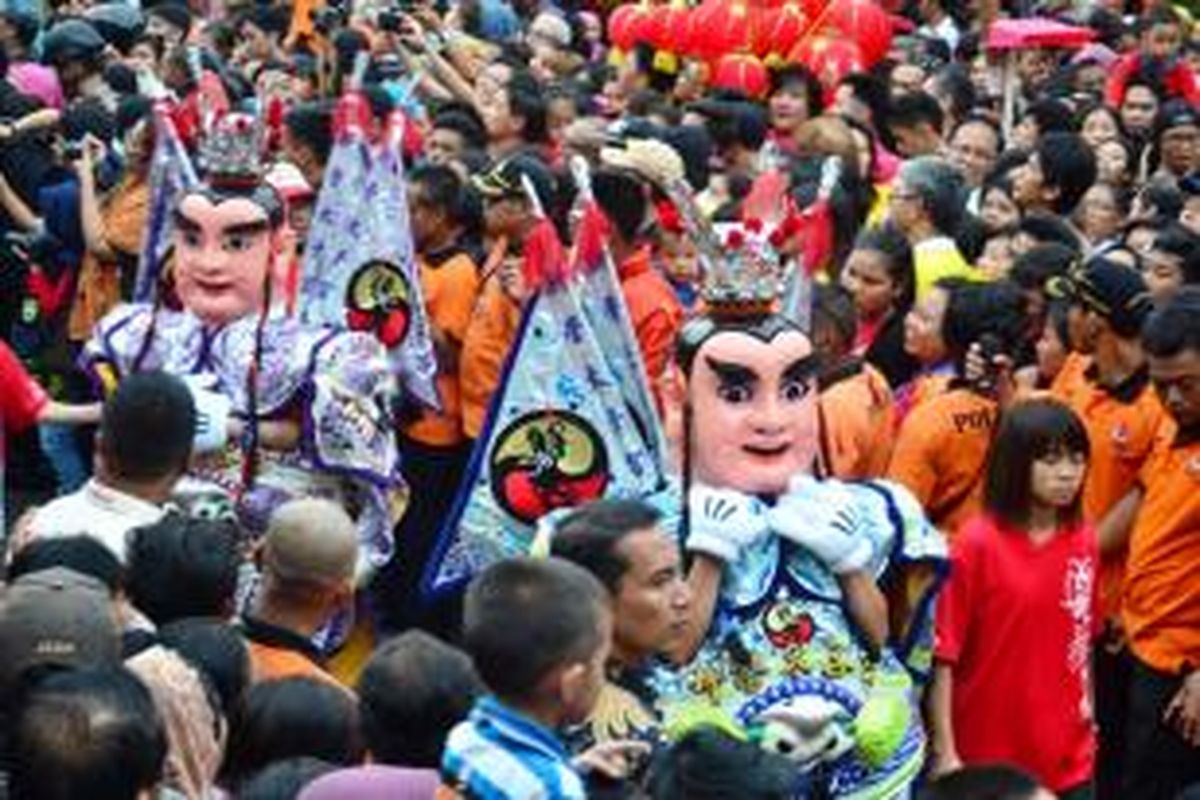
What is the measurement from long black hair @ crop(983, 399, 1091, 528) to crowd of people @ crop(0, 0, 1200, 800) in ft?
0.03

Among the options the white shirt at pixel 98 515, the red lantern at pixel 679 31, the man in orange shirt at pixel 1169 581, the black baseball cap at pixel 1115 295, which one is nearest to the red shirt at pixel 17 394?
the white shirt at pixel 98 515

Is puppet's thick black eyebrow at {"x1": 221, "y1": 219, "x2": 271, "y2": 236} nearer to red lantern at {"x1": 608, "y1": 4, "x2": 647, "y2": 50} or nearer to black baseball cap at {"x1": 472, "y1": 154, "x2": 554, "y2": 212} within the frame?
black baseball cap at {"x1": 472, "y1": 154, "x2": 554, "y2": 212}

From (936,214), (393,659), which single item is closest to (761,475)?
(393,659)

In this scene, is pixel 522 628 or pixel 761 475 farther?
pixel 761 475

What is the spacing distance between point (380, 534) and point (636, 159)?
4.29 feet

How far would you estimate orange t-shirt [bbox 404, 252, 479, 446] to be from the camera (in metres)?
9.31

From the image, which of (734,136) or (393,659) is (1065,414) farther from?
(734,136)

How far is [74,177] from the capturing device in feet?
37.3

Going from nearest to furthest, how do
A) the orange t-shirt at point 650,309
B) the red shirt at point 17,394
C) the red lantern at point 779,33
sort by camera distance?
the red shirt at point 17,394
the orange t-shirt at point 650,309
the red lantern at point 779,33

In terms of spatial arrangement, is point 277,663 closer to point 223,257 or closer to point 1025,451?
point 1025,451

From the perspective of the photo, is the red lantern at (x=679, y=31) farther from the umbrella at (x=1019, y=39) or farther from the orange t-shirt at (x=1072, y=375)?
the orange t-shirt at (x=1072, y=375)

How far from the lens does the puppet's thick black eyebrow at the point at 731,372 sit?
20.3ft

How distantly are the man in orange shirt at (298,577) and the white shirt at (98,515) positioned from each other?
0.41 metres

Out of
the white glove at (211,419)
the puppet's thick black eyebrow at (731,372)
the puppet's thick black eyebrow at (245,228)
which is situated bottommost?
the white glove at (211,419)
